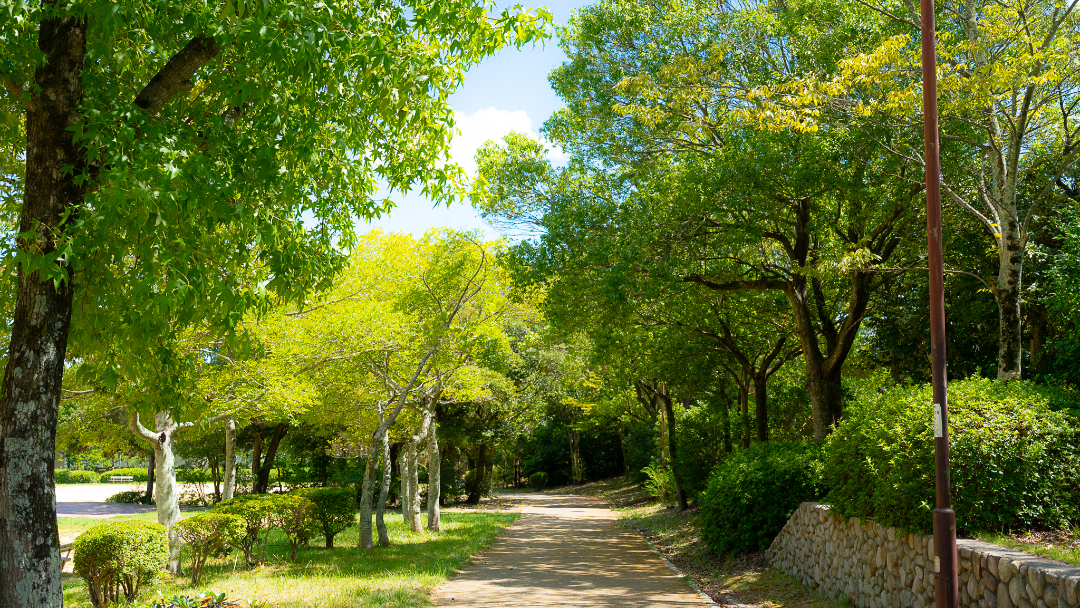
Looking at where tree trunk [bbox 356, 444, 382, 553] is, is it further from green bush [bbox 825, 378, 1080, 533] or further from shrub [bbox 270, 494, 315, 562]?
green bush [bbox 825, 378, 1080, 533]

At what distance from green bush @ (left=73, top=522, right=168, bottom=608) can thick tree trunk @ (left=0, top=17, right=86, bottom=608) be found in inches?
199

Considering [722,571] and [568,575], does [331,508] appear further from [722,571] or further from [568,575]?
[722,571]

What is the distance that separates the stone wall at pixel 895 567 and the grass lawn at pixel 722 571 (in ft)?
0.89

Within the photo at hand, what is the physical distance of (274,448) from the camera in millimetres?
32219

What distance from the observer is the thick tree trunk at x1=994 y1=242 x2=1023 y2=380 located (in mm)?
9883

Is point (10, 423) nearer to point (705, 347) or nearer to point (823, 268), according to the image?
point (823, 268)

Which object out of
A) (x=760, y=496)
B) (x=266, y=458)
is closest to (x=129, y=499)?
(x=266, y=458)

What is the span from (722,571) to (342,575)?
660cm

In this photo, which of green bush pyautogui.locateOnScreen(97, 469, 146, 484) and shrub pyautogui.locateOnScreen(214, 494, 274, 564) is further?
green bush pyautogui.locateOnScreen(97, 469, 146, 484)

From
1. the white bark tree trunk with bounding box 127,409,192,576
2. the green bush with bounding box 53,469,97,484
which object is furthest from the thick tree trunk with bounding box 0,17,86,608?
the green bush with bounding box 53,469,97,484

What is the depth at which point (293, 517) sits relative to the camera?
15.3 meters

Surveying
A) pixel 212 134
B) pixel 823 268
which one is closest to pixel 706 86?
pixel 823 268

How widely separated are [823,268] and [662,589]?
566 cm

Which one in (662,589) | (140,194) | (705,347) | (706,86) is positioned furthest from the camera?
(705,347)
